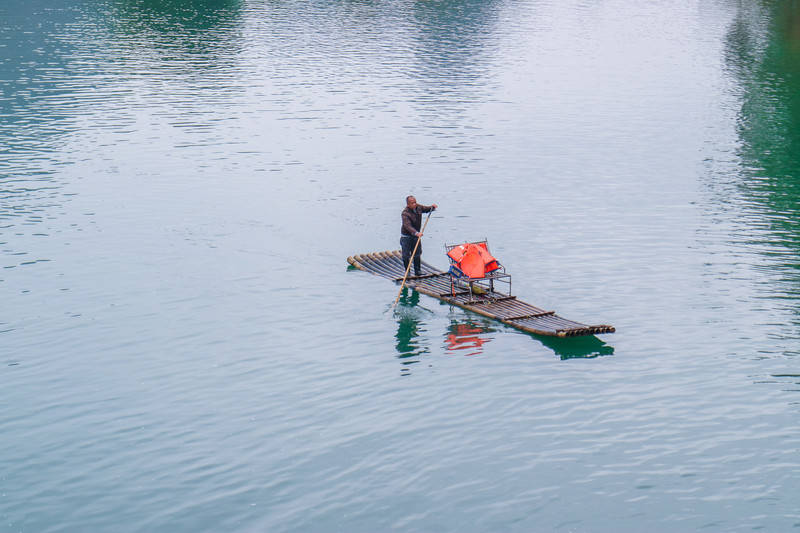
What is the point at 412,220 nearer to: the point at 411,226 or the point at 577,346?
the point at 411,226

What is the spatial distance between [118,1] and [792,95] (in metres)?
89.6

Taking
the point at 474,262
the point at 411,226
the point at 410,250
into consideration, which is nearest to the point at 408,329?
the point at 474,262

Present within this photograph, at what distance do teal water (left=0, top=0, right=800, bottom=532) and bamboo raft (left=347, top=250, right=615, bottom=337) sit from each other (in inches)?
21.5

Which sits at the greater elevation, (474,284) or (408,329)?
(474,284)

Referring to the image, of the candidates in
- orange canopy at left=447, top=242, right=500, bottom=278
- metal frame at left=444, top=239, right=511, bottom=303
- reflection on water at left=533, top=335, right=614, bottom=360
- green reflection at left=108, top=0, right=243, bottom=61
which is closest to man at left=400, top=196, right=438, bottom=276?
metal frame at left=444, top=239, right=511, bottom=303

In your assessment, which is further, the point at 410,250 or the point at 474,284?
the point at 410,250

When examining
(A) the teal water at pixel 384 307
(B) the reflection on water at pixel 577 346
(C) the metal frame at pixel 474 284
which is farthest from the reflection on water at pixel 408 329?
(B) the reflection on water at pixel 577 346

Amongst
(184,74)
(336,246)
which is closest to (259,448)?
(336,246)

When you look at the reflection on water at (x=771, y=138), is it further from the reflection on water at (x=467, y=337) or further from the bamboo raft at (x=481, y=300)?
the reflection on water at (x=467, y=337)

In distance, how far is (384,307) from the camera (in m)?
36.1

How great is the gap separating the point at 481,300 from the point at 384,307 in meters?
3.77

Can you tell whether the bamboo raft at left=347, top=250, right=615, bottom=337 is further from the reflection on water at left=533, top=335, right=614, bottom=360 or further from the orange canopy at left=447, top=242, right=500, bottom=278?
the orange canopy at left=447, top=242, right=500, bottom=278

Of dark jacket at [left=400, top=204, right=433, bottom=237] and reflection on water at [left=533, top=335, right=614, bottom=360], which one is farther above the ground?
dark jacket at [left=400, top=204, right=433, bottom=237]

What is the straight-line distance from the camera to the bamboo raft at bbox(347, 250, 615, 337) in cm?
3186
